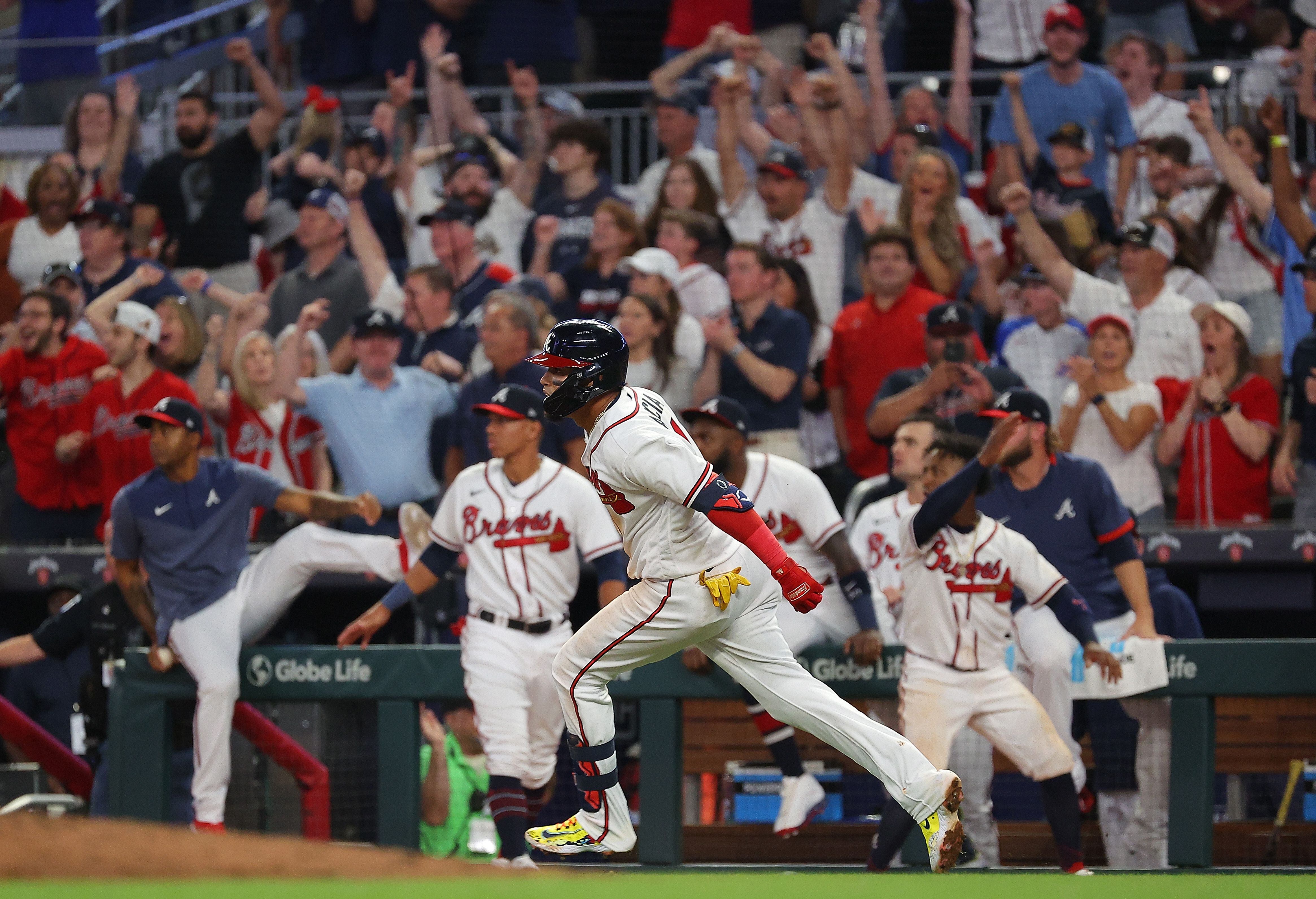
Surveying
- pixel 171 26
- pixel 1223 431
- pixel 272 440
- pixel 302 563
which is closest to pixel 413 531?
pixel 302 563

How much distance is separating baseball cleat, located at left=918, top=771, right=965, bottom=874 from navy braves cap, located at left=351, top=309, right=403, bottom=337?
3.76m

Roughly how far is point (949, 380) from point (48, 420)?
167 inches

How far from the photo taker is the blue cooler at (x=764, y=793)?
6176 millimetres

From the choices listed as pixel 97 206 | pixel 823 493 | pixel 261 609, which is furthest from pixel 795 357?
pixel 97 206

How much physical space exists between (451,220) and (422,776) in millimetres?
3067

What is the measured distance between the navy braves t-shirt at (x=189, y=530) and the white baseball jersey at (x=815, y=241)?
2942 mm

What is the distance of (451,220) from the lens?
26.8ft

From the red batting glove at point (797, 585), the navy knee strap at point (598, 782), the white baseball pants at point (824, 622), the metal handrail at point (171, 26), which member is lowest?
the navy knee strap at point (598, 782)

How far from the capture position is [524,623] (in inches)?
232

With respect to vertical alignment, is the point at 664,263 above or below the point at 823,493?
above

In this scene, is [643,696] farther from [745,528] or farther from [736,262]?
[736,262]

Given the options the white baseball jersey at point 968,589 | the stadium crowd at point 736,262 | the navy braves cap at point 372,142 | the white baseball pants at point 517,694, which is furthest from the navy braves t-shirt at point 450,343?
the white baseball jersey at point 968,589

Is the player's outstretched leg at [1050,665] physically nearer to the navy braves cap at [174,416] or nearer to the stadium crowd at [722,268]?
the stadium crowd at [722,268]

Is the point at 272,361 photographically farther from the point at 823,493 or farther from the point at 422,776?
the point at 823,493
